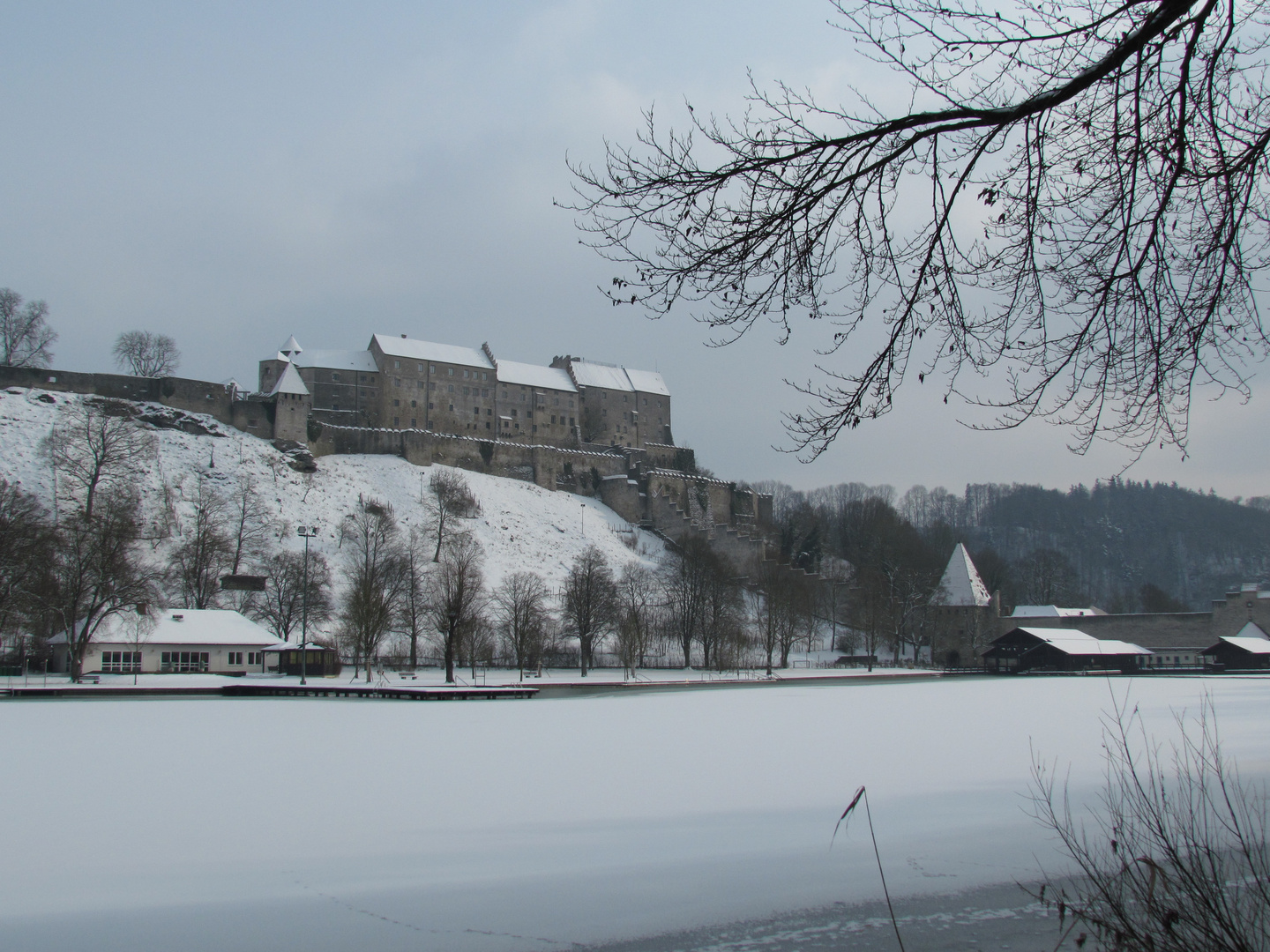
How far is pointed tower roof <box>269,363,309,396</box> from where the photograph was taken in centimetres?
7106

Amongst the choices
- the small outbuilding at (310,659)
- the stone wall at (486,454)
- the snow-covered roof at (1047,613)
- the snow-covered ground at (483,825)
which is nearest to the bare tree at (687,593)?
the stone wall at (486,454)

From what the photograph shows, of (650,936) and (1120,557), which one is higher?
(1120,557)

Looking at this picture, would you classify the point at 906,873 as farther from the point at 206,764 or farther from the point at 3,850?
the point at 206,764

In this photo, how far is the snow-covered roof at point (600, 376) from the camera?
319 ft

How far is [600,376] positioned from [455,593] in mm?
56050

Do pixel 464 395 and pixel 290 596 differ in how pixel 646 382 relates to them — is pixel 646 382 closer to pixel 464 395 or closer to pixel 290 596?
pixel 464 395

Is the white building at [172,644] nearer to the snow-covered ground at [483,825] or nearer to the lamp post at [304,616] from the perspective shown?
the lamp post at [304,616]

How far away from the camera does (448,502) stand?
218 feet

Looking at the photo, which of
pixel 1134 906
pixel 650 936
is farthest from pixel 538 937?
pixel 1134 906

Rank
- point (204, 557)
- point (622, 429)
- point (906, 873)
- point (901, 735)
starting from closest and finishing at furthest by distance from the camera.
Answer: point (906, 873), point (901, 735), point (204, 557), point (622, 429)

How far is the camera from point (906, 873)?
25.7 ft

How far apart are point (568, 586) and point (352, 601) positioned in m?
13.8

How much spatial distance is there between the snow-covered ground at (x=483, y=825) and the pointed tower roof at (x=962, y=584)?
49.4 metres

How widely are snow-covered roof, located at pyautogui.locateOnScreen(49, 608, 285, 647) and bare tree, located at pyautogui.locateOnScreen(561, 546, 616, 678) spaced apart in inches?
550
